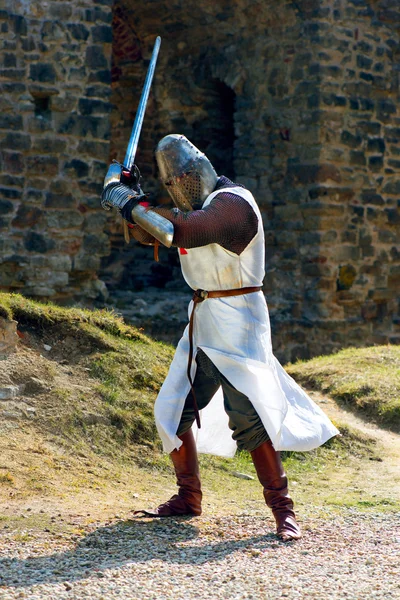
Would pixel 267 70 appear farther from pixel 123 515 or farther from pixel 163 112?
pixel 123 515

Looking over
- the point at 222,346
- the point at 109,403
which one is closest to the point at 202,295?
the point at 222,346

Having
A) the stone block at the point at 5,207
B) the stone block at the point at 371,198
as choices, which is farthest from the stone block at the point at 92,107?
the stone block at the point at 371,198

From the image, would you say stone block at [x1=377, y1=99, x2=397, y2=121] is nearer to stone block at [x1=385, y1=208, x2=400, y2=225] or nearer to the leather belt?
stone block at [x1=385, y1=208, x2=400, y2=225]

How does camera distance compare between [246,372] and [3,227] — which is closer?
[246,372]

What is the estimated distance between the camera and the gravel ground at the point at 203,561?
10.6ft

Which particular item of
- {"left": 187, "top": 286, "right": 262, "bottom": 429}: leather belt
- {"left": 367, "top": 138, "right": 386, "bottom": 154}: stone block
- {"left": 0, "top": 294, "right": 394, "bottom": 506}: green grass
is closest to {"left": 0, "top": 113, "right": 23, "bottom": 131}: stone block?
{"left": 0, "top": 294, "right": 394, "bottom": 506}: green grass

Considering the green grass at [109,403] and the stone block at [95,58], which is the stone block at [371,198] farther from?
the green grass at [109,403]

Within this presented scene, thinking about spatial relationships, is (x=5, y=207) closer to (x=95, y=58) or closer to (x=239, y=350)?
(x=95, y=58)

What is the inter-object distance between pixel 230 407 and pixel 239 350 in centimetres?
23

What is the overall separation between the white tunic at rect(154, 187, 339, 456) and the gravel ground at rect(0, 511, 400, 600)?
379 mm

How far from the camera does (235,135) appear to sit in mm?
10391

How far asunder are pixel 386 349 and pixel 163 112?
4.06 meters

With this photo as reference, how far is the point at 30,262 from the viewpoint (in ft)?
27.4

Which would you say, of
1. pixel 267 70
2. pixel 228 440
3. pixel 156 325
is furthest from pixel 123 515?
pixel 267 70
